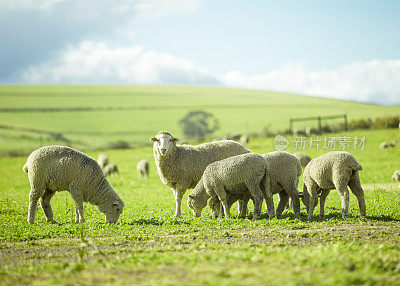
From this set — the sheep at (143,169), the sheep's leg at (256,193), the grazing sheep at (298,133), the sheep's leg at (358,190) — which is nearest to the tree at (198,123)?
the grazing sheep at (298,133)

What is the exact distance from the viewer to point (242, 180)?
44.2 ft

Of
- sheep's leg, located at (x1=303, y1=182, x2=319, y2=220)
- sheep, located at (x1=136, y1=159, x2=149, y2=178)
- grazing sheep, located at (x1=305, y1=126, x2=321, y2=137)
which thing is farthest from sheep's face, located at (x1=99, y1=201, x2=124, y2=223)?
grazing sheep, located at (x1=305, y1=126, x2=321, y2=137)

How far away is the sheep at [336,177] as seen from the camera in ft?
42.1

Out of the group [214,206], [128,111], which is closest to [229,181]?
[214,206]

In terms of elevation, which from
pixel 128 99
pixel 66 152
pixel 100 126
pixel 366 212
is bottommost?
pixel 366 212

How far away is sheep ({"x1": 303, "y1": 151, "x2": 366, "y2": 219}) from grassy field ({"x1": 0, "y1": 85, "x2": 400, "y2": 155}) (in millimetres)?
42661

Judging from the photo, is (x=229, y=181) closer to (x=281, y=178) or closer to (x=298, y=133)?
(x=281, y=178)

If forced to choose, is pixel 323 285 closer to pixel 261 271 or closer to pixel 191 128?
pixel 261 271

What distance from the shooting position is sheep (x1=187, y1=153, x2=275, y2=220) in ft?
43.8

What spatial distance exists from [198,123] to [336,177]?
71.2 m

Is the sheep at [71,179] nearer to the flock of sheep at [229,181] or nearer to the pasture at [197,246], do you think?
the flock of sheep at [229,181]

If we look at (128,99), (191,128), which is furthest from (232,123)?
(128,99)

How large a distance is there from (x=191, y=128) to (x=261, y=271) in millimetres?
77308

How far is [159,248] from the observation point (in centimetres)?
937
